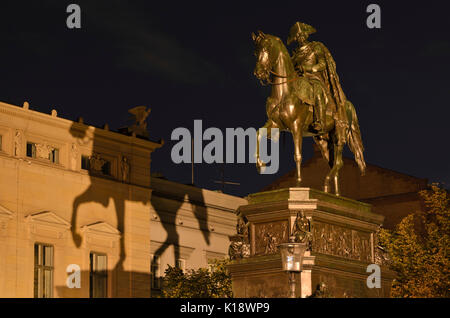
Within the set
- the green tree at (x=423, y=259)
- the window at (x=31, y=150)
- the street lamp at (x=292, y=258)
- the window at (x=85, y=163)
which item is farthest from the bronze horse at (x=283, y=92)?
the window at (x=85, y=163)

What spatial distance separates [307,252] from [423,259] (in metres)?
27.4

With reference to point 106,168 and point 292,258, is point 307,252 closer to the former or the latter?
point 292,258

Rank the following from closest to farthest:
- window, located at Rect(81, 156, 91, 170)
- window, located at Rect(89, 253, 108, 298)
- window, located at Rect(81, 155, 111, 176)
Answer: window, located at Rect(89, 253, 108, 298) → window, located at Rect(81, 156, 91, 170) → window, located at Rect(81, 155, 111, 176)

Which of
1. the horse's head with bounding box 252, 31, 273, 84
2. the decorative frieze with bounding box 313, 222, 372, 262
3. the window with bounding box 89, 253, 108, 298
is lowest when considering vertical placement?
the decorative frieze with bounding box 313, 222, 372, 262

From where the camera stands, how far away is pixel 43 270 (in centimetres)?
5128

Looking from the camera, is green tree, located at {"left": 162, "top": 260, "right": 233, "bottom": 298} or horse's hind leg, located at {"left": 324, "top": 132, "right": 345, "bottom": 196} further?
green tree, located at {"left": 162, "top": 260, "right": 233, "bottom": 298}

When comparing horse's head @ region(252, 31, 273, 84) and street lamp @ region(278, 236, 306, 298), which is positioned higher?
horse's head @ region(252, 31, 273, 84)

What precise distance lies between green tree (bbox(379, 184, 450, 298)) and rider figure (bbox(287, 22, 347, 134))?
20575 mm

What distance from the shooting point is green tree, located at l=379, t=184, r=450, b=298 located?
5053 cm

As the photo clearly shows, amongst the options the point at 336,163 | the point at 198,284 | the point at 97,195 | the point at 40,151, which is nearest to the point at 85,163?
the point at 97,195

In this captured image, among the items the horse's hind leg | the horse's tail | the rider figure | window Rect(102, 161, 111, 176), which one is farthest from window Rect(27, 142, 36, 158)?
the horse's hind leg

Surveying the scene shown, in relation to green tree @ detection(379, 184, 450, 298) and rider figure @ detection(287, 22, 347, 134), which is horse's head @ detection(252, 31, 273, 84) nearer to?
rider figure @ detection(287, 22, 347, 134)

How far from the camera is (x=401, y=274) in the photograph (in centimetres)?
5144
